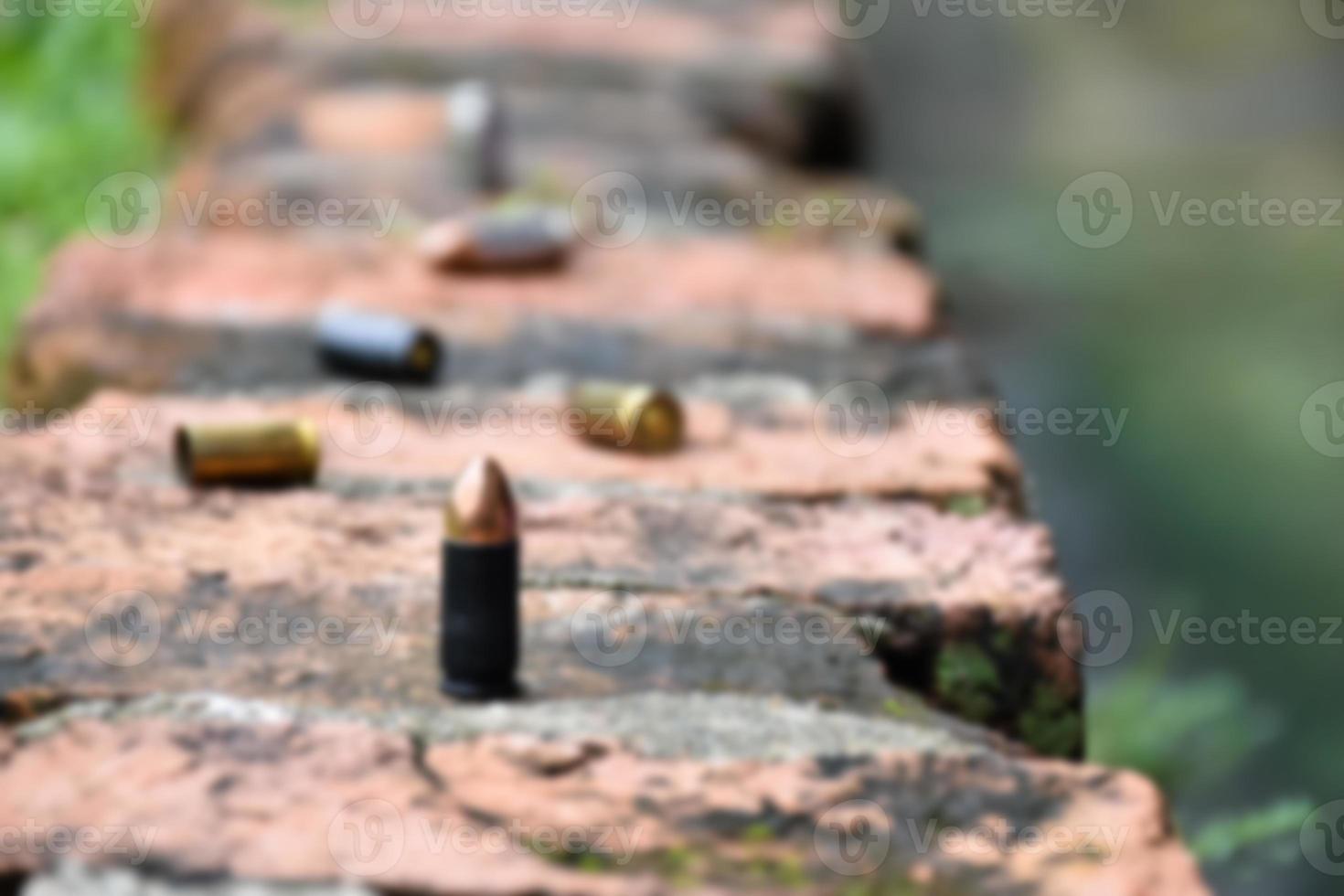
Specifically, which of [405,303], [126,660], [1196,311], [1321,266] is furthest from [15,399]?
[1321,266]

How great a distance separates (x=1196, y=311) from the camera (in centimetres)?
505

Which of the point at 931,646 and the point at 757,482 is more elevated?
the point at 757,482

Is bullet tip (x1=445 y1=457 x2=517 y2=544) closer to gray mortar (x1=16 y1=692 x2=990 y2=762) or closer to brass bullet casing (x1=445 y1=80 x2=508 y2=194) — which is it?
gray mortar (x1=16 y1=692 x2=990 y2=762)

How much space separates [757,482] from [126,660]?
72 centimetres

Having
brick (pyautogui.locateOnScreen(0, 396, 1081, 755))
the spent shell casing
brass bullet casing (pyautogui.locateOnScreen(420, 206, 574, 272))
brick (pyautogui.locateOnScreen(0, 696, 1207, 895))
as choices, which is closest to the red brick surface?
brick (pyautogui.locateOnScreen(0, 696, 1207, 895))

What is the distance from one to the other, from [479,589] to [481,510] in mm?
59

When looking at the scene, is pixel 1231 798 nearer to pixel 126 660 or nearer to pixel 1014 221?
pixel 126 660

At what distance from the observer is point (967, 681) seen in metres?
1.52

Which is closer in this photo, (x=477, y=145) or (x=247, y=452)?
(x=247, y=452)

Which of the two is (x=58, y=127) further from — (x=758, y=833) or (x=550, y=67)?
(x=758, y=833)

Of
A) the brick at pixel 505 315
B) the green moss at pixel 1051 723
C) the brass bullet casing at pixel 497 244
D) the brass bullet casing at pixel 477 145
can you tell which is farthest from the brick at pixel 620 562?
the brass bullet casing at pixel 477 145

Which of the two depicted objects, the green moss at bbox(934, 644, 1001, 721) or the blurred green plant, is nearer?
the green moss at bbox(934, 644, 1001, 721)

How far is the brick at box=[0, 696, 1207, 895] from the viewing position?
44.8 inches

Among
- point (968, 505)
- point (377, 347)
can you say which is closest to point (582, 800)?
point (968, 505)
